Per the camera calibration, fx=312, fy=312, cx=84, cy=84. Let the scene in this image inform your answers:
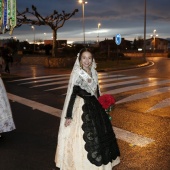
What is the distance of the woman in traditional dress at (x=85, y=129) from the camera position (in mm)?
4094

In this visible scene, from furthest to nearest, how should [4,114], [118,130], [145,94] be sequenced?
[145,94] → [118,130] → [4,114]

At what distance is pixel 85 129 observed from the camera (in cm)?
414

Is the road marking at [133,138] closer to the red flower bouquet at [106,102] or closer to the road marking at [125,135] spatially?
the road marking at [125,135]

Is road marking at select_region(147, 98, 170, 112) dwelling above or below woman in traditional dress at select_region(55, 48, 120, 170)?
below

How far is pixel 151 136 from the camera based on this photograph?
6445mm

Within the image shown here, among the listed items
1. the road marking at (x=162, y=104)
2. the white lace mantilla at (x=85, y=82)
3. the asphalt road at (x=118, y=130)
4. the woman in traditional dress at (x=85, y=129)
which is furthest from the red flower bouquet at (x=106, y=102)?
the road marking at (x=162, y=104)

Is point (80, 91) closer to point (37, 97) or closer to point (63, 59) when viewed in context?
point (37, 97)

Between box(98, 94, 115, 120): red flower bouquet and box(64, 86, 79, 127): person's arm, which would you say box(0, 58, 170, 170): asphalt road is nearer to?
box(64, 86, 79, 127): person's arm

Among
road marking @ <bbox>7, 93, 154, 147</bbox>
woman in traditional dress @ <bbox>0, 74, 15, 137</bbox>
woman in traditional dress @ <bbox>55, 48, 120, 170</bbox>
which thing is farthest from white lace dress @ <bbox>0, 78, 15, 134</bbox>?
road marking @ <bbox>7, 93, 154, 147</bbox>

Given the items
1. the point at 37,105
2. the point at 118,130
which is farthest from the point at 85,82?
the point at 37,105

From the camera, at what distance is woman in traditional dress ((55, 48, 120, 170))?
409cm

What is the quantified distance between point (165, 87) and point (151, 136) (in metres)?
7.13

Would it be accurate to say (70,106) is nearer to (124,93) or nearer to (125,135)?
(125,135)

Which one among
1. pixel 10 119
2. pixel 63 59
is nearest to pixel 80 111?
pixel 10 119
